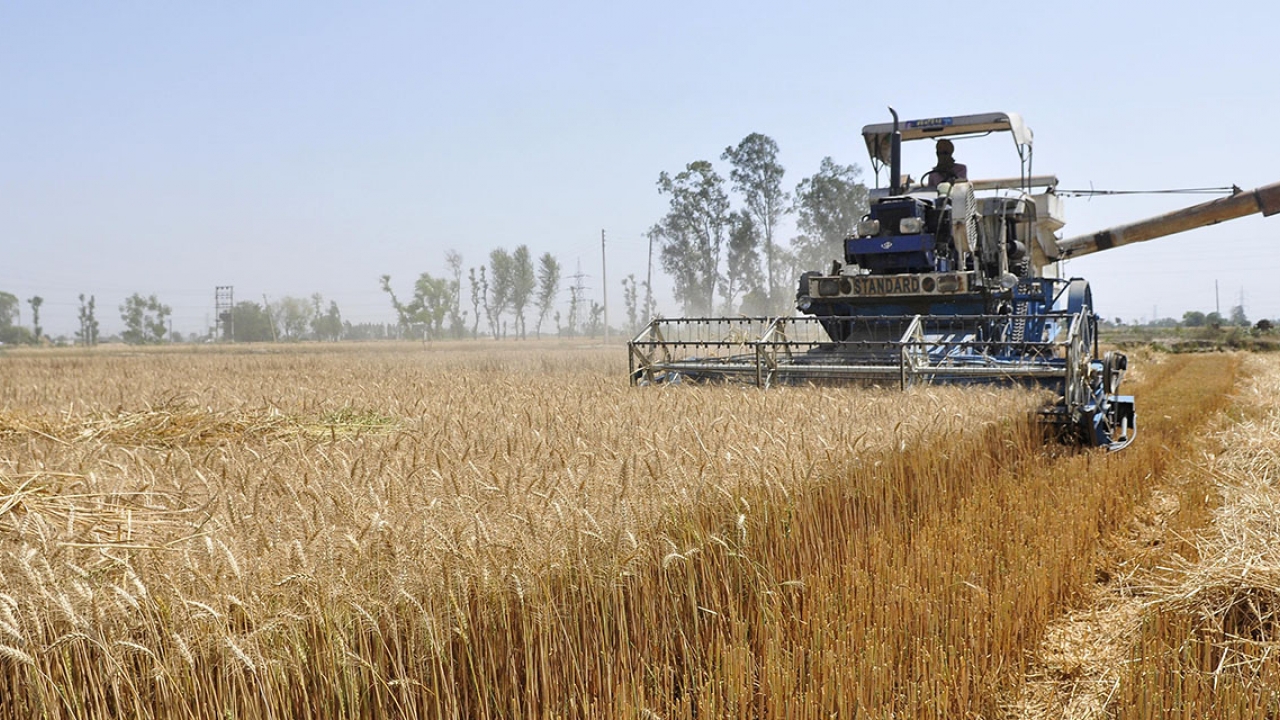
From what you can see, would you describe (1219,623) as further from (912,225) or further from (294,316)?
(294,316)

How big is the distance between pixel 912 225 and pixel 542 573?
7.52 m

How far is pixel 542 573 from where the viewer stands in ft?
9.01

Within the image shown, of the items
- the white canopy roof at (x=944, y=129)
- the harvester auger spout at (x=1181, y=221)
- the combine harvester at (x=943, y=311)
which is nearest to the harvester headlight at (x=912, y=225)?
the combine harvester at (x=943, y=311)

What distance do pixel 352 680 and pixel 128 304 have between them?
342ft

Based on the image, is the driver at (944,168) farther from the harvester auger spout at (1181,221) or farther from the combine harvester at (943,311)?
the harvester auger spout at (1181,221)

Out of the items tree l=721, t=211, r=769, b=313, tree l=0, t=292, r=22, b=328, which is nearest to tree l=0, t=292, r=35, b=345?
tree l=0, t=292, r=22, b=328

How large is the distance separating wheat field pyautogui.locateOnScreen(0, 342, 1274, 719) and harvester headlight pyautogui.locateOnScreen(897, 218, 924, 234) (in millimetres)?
4359

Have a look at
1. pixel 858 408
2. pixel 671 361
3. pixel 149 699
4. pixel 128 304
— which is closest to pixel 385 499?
pixel 149 699

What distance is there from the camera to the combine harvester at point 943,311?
772cm

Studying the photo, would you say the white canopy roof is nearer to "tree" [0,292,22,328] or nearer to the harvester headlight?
the harvester headlight

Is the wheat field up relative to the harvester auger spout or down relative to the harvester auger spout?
down

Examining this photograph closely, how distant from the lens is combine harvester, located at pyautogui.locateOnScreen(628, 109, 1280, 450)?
7723 mm

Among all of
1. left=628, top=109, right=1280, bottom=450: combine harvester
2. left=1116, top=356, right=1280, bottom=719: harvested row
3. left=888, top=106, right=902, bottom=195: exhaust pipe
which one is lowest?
left=1116, top=356, right=1280, bottom=719: harvested row

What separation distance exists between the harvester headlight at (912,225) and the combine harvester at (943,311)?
1 cm
